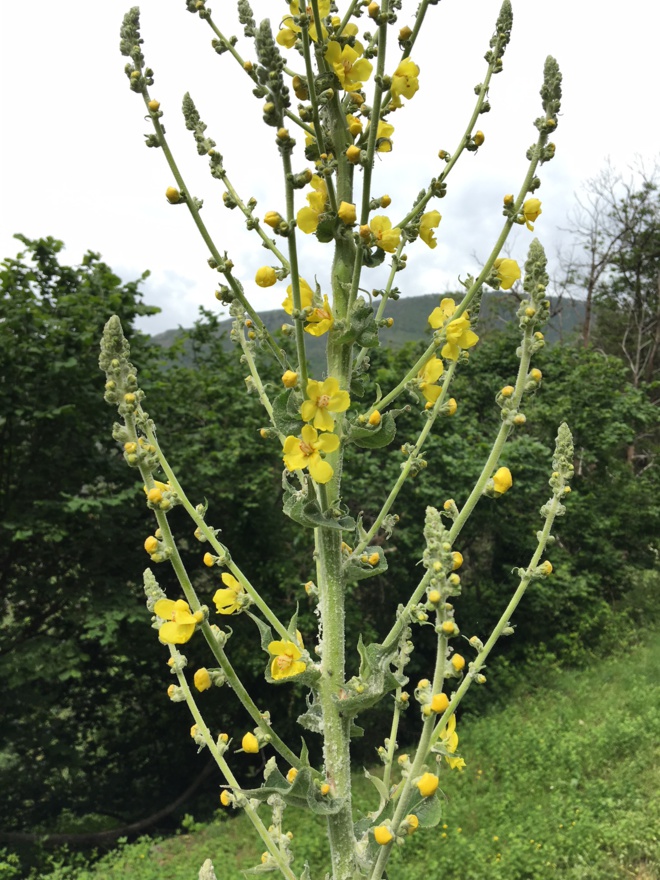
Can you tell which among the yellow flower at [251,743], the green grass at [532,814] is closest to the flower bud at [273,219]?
the yellow flower at [251,743]

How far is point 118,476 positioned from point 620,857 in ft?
26.3

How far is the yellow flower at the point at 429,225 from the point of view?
142 centimetres

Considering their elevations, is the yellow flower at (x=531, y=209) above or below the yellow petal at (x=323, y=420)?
above

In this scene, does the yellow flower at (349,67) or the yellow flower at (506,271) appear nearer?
the yellow flower at (349,67)

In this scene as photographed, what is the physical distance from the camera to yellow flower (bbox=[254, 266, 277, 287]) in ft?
4.47

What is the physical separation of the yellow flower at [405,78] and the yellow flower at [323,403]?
2.35ft

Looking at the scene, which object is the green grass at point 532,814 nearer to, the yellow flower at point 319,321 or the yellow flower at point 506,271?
the yellow flower at point 319,321

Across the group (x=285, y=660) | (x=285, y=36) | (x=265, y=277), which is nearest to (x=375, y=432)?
(x=265, y=277)

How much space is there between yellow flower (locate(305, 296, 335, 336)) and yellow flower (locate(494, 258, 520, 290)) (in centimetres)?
46

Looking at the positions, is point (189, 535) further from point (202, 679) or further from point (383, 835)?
point (383, 835)

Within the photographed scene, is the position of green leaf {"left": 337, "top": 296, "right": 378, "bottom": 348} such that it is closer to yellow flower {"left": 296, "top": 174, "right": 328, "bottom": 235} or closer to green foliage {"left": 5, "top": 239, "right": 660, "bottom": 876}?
yellow flower {"left": 296, "top": 174, "right": 328, "bottom": 235}

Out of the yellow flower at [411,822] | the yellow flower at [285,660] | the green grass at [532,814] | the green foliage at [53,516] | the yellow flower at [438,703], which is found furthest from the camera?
the green foliage at [53,516]

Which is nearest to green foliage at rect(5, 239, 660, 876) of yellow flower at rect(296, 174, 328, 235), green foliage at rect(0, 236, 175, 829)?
green foliage at rect(0, 236, 175, 829)

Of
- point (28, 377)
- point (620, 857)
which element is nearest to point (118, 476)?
point (28, 377)
